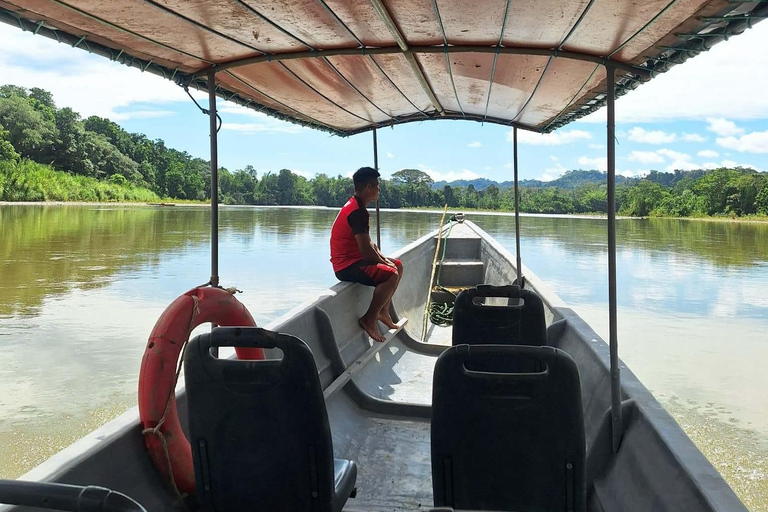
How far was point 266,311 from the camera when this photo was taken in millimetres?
11500

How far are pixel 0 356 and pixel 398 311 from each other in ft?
19.4

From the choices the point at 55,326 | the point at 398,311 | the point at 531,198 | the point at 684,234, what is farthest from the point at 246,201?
the point at 398,311

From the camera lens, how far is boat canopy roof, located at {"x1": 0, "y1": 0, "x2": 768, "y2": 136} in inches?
67.5

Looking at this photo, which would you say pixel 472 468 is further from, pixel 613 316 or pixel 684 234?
pixel 684 234

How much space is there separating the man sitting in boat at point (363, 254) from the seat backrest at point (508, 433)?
2.24 m

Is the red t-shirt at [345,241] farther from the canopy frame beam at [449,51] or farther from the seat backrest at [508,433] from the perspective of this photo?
the seat backrest at [508,433]

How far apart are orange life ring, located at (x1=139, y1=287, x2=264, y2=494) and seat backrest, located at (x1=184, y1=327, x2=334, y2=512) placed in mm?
175

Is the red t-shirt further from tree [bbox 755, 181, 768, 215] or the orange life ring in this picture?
tree [bbox 755, 181, 768, 215]

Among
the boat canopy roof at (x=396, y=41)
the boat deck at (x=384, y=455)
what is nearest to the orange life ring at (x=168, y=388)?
the boat deck at (x=384, y=455)

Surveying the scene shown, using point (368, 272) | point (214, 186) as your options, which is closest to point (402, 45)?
point (214, 186)

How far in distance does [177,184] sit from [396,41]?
5999cm

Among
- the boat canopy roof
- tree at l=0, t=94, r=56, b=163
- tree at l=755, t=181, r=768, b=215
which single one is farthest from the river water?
tree at l=0, t=94, r=56, b=163

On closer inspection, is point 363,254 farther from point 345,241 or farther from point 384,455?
point 384,455

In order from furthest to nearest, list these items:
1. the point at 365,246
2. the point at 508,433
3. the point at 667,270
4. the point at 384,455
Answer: the point at 667,270 < the point at 365,246 < the point at 384,455 < the point at 508,433
